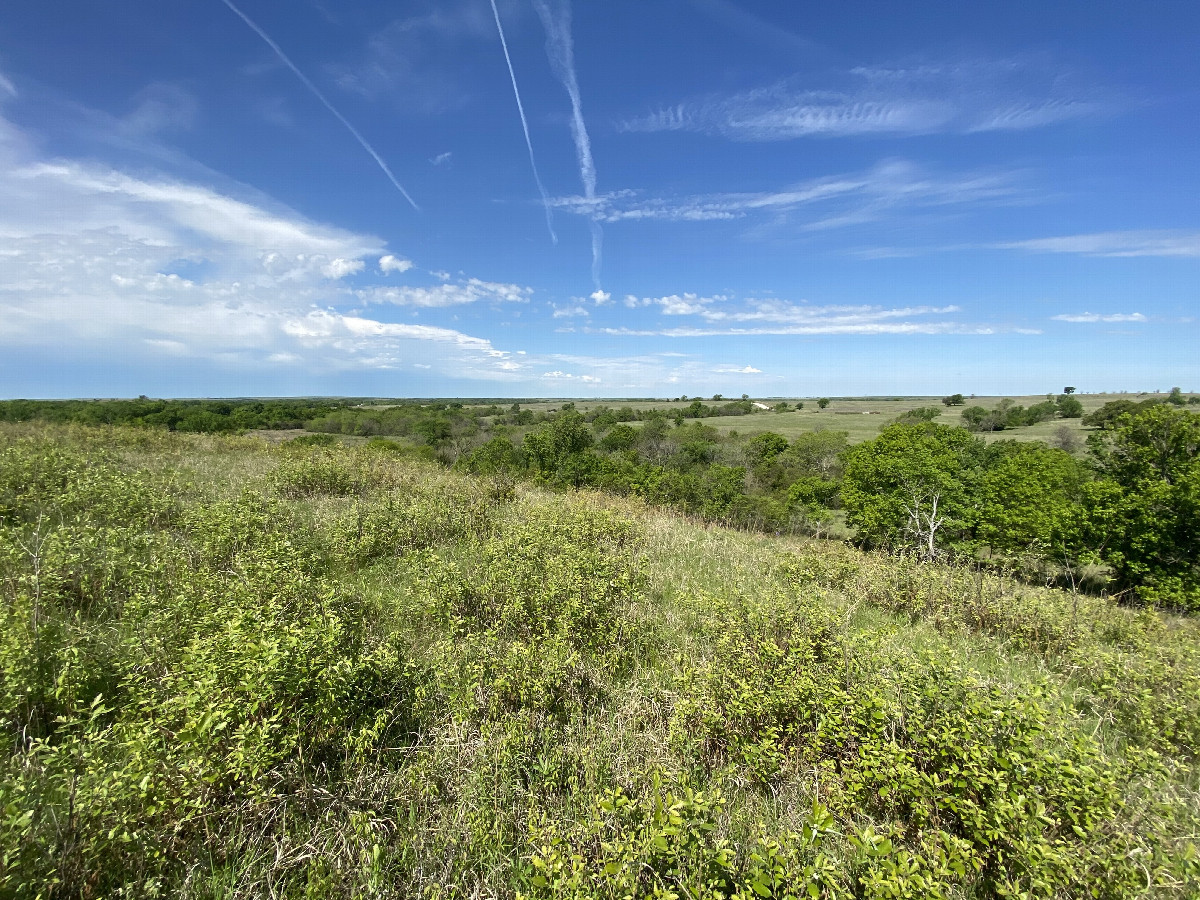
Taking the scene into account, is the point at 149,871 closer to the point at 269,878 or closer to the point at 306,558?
the point at 269,878

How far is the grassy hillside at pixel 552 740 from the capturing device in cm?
245

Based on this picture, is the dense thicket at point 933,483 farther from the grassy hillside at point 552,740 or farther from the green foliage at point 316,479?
the grassy hillside at point 552,740

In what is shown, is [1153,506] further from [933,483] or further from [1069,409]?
[1069,409]

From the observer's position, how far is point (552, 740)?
3.84 metres

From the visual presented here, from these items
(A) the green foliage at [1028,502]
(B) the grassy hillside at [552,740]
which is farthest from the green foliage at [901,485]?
(B) the grassy hillside at [552,740]

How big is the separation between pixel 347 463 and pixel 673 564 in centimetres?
1048

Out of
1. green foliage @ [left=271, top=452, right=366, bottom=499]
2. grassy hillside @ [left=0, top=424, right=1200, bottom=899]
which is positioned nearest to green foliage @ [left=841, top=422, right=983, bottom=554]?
grassy hillside @ [left=0, top=424, right=1200, bottom=899]

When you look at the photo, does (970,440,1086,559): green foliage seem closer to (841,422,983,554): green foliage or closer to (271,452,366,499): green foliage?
(841,422,983,554): green foliage

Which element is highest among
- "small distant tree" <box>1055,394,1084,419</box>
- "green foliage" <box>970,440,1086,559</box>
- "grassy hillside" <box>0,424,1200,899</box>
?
"small distant tree" <box>1055,394,1084,419</box>

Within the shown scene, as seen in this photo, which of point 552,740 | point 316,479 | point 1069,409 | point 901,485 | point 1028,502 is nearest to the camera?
point 552,740

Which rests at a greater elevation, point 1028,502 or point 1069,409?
point 1069,409

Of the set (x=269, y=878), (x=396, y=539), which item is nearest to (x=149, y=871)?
(x=269, y=878)

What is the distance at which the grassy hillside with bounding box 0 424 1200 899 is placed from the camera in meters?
2.45

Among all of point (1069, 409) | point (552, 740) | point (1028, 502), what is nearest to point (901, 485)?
point (1028, 502)
